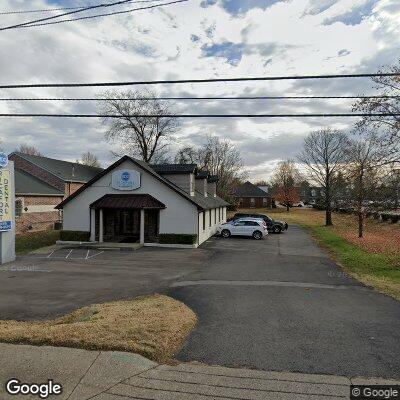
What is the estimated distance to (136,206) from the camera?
81.0 feet

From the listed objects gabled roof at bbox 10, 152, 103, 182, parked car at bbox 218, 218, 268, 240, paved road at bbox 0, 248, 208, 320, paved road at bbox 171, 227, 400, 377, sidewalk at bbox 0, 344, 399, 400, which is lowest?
paved road at bbox 0, 248, 208, 320

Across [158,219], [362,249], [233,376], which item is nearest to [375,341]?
[233,376]

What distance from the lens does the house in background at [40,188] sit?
31141mm

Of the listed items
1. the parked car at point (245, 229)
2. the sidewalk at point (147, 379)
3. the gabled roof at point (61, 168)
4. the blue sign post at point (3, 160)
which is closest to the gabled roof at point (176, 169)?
the parked car at point (245, 229)

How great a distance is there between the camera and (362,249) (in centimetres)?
2352

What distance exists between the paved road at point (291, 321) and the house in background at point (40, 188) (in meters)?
21.5

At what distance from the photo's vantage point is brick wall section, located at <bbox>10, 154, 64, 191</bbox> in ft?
126

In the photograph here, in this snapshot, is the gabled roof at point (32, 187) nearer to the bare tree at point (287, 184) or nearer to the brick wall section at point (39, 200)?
the brick wall section at point (39, 200)

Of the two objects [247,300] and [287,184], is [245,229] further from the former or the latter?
[287,184]

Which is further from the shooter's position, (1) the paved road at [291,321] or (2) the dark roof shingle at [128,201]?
(2) the dark roof shingle at [128,201]

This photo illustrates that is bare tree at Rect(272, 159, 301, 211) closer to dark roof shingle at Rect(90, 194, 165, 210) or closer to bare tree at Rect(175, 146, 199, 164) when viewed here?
bare tree at Rect(175, 146, 199, 164)

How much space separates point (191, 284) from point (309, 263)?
7.86 m

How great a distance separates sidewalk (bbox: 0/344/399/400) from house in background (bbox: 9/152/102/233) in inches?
1066

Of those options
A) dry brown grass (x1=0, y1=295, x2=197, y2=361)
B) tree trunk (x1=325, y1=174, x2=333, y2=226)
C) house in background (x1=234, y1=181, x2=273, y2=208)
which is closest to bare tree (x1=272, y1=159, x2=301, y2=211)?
house in background (x1=234, y1=181, x2=273, y2=208)
